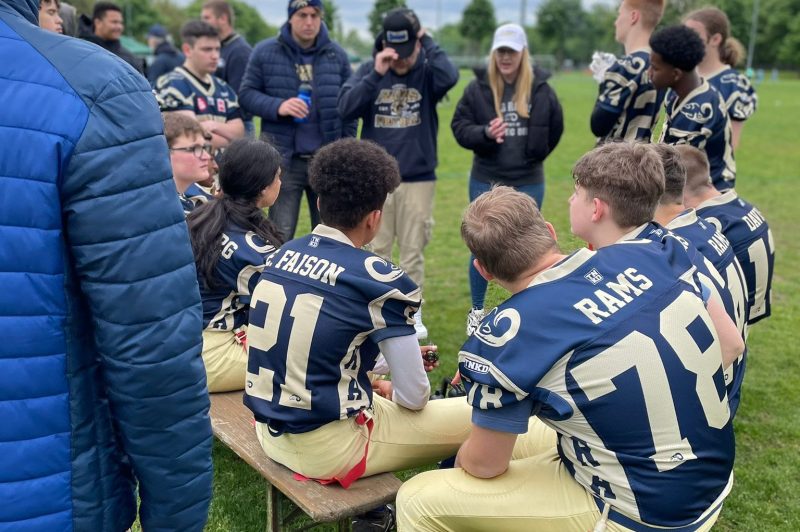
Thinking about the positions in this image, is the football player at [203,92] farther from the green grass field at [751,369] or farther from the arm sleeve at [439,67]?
the green grass field at [751,369]

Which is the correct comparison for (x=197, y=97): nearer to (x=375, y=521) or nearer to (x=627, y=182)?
(x=375, y=521)

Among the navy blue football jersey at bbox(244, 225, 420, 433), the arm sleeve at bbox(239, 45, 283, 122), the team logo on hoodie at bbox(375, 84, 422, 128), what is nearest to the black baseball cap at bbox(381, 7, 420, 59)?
the team logo on hoodie at bbox(375, 84, 422, 128)

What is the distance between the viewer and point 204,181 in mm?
4730

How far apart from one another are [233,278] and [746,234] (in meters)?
2.65

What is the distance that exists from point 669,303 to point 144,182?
1.51 metres

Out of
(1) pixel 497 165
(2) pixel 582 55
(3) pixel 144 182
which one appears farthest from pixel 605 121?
(2) pixel 582 55

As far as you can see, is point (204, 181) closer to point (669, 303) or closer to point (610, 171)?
point (610, 171)

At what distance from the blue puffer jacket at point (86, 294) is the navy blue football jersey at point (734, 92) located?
192 inches

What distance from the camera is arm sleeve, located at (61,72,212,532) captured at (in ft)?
4.87

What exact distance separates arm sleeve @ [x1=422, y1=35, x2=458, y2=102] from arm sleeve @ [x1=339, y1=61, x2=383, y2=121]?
1.35ft

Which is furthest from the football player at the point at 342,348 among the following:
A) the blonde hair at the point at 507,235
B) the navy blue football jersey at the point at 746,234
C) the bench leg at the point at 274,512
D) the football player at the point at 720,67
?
the football player at the point at 720,67

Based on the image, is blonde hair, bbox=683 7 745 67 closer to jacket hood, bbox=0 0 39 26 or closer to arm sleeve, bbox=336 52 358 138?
arm sleeve, bbox=336 52 358 138

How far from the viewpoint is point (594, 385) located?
212 centimetres

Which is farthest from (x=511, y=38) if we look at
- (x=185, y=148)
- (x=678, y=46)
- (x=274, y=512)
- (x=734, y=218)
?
(x=274, y=512)
